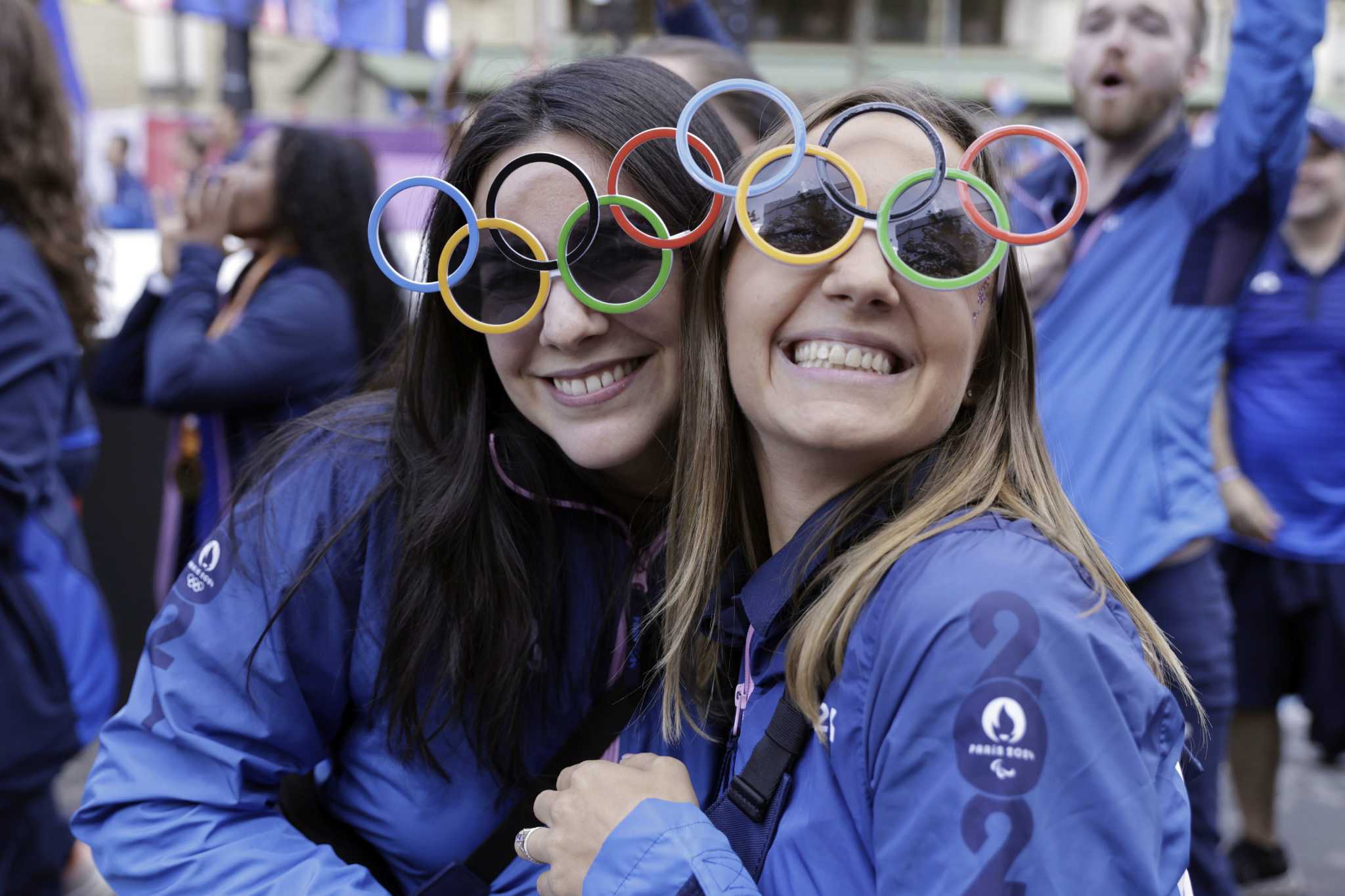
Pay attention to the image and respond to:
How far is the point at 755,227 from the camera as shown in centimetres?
144

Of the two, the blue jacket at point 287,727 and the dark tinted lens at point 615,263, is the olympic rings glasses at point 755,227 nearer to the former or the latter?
the dark tinted lens at point 615,263

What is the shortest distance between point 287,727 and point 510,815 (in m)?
0.32

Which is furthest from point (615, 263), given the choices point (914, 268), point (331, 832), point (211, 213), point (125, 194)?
point (125, 194)

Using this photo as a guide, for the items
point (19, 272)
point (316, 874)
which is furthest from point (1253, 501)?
point (19, 272)

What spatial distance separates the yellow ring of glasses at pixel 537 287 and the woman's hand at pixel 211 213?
2172mm

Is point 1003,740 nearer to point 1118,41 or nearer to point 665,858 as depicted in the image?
point 665,858

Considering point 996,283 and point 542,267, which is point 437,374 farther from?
point 996,283

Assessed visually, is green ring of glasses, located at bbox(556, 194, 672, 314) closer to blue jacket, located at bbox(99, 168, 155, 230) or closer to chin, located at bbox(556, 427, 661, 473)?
chin, located at bbox(556, 427, 661, 473)

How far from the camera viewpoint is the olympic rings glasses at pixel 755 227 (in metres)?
1.36

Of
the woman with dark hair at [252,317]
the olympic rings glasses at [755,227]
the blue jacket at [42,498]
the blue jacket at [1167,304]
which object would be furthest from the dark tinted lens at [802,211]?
the woman with dark hair at [252,317]

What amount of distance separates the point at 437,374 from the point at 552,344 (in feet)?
0.75

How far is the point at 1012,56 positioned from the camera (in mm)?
26609

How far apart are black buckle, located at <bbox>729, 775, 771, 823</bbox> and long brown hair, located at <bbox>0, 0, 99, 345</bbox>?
2245 millimetres

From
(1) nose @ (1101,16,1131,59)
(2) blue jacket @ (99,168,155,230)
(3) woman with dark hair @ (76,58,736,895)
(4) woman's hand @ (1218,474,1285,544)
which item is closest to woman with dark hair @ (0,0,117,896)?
(3) woman with dark hair @ (76,58,736,895)
